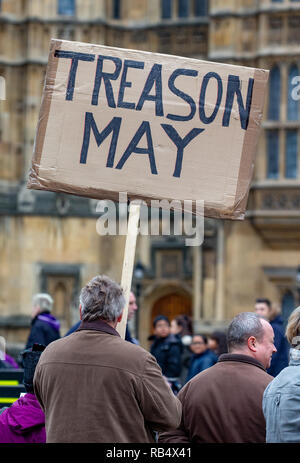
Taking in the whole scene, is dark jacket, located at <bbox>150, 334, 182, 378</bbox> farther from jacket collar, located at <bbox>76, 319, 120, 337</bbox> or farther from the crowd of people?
jacket collar, located at <bbox>76, 319, 120, 337</bbox>

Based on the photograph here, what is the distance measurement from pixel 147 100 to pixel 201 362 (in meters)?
4.12

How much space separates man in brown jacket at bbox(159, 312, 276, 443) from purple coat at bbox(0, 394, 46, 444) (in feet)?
2.11

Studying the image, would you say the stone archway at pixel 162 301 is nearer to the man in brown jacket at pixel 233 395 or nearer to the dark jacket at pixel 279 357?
the dark jacket at pixel 279 357

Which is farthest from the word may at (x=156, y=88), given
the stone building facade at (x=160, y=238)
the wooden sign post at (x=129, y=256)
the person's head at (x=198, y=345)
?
the stone building facade at (x=160, y=238)

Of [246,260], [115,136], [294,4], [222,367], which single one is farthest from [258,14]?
[222,367]

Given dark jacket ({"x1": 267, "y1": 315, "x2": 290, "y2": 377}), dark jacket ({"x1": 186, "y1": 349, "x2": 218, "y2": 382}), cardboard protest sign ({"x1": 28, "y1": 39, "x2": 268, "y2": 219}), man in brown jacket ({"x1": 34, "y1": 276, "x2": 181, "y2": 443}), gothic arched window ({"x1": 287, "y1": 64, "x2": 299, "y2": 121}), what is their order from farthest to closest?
1. gothic arched window ({"x1": 287, "y1": 64, "x2": 299, "y2": 121})
2. dark jacket ({"x1": 186, "y1": 349, "x2": 218, "y2": 382})
3. dark jacket ({"x1": 267, "y1": 315, "x2": 290, "y2": 377})
4. cardboard protest sign ({"x1": 28, "y1": 39, "x2": 268, "y2": 219})
5. man in brown jacket ({"x1": 34, "y1": 276, "x2": 181, "y2": 443})

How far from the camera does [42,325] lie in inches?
324

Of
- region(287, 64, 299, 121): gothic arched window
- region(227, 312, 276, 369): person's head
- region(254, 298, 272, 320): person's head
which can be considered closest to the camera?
region(227, 312, 276, 369): person's head

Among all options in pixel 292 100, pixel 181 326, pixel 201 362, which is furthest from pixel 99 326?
pixel 292 100

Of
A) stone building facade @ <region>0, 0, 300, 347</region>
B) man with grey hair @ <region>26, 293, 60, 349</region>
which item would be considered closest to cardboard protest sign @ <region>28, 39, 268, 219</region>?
man with grey hair @ <region>26, 293, 60, 349</region>

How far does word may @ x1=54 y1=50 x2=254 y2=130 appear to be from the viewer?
17.1 feet

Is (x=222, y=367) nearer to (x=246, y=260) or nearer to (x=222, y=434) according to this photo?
(x=222, y=434)

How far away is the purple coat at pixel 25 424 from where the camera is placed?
4.34 metres
